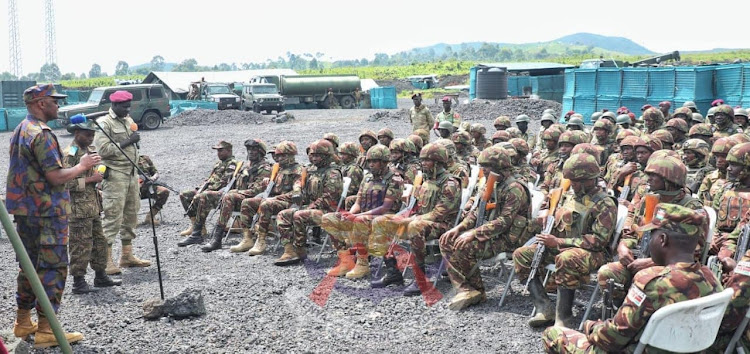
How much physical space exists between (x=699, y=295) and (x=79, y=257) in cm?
593

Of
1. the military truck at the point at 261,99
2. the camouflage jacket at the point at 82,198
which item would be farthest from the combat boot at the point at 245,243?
the military truck at the point at 261,99

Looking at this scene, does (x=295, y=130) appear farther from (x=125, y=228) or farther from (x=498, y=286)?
(x=498, y=286)

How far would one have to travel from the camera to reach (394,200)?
779 centimetres

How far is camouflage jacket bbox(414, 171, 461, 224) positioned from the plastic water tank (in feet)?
85.4

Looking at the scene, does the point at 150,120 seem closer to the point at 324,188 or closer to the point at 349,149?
the point at 349,149

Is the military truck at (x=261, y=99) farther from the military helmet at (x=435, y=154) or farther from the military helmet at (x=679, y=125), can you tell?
the military helmet at (x=435, y=154)

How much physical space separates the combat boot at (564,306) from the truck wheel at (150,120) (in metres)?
25.2

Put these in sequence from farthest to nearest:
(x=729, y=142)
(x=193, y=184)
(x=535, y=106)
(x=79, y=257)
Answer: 1. (x=535, y=106)
2. (x=193, y=184)
3. (x=79, y=257)
4. (x=729, y=142)

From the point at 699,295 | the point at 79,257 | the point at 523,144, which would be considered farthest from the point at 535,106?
the point at 699,295

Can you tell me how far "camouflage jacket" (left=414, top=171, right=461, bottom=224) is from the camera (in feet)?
23.0

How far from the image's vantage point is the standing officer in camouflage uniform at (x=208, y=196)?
969 cm

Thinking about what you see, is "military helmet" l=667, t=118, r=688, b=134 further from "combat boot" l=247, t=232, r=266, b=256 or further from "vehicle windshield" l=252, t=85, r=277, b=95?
"vehicle windshield" l=252, t=85, r=277, b=95

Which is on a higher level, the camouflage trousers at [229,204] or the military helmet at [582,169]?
the military helmet at [582,169]

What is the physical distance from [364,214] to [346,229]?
312 millimetres
